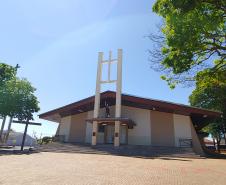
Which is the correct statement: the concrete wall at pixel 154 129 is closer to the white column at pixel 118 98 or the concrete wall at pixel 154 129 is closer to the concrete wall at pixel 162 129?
the concrete wall at pixel 162 129

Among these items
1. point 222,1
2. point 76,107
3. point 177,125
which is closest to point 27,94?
point 76,107

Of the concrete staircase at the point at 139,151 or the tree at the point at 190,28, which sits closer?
the tree at the point at 190,28

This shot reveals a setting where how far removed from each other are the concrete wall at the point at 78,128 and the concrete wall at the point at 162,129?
8125mm

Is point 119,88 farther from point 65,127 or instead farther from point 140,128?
point 65,127

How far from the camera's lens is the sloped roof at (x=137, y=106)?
19844 mm

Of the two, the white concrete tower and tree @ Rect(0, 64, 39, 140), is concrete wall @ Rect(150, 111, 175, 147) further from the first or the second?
tree @ Rect(0, 64, 39, 140)

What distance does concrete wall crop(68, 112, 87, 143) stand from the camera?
24.7 meters

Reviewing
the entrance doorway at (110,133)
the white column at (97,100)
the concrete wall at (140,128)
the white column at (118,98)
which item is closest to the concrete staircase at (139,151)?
the white column at (118,98)

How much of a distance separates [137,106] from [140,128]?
240 centimetres

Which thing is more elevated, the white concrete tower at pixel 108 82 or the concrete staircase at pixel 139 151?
the white concrete tower at pixel 108 82

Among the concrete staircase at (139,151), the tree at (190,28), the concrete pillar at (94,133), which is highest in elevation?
the tree at (190,28)

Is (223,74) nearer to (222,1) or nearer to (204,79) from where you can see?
(204,79)

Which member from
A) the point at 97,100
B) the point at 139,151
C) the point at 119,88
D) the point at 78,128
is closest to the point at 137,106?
the point at 119,88

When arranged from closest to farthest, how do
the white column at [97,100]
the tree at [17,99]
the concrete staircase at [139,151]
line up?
the concrete staircase at [139,151], the white column at [97,100], the tree at [17,99]
